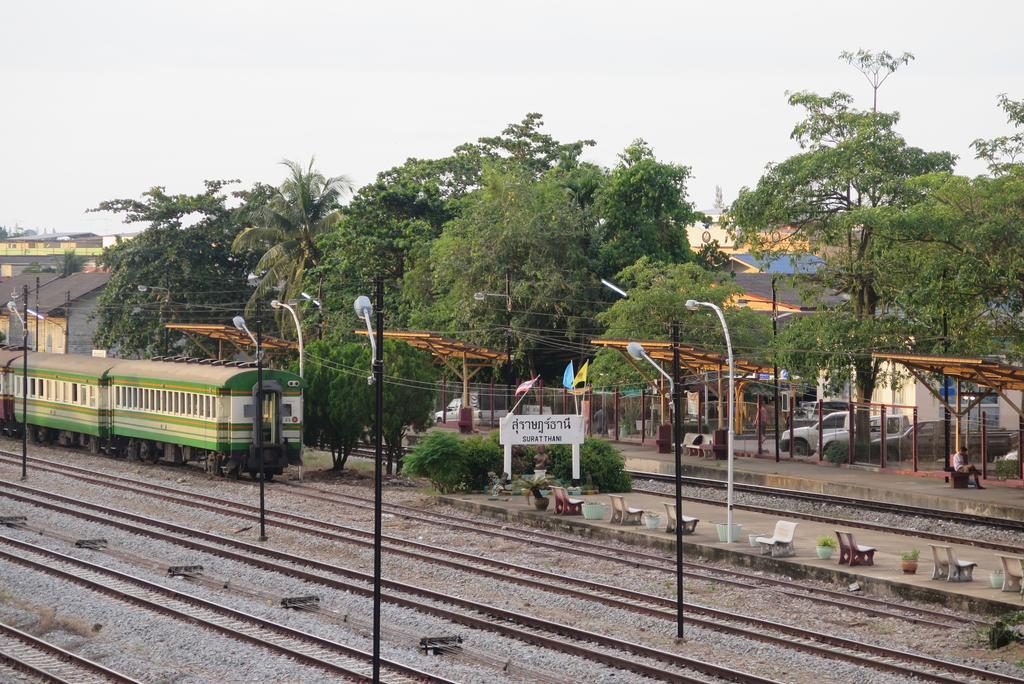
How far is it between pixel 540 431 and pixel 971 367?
32.5 ft

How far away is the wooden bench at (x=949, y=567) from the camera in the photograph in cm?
2138

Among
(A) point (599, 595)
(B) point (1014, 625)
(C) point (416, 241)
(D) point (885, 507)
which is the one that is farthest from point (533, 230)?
(B) point (1014, 625)

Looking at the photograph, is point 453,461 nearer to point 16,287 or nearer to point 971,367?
point 971,367

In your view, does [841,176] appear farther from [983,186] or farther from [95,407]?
[95,407]

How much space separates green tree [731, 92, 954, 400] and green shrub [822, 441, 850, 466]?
1810 millimetres

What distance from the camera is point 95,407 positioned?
4200 cm

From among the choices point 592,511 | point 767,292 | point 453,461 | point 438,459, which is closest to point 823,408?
point 453,461

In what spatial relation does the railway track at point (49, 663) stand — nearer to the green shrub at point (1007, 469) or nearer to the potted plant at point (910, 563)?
the potted plant at point (910, 563)

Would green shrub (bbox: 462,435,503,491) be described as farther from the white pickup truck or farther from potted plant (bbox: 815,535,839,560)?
potted plant (bbox: 815,535,839,560)

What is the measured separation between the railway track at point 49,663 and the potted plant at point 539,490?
1386cm

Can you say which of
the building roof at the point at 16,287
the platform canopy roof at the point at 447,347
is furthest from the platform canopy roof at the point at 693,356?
the building roof at the point at 16,287

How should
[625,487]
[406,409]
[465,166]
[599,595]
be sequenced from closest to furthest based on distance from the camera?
[599,595]
[625,487]
[406,409]
[465,166]

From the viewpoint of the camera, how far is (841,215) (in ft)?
125

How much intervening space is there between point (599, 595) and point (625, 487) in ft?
45.0
